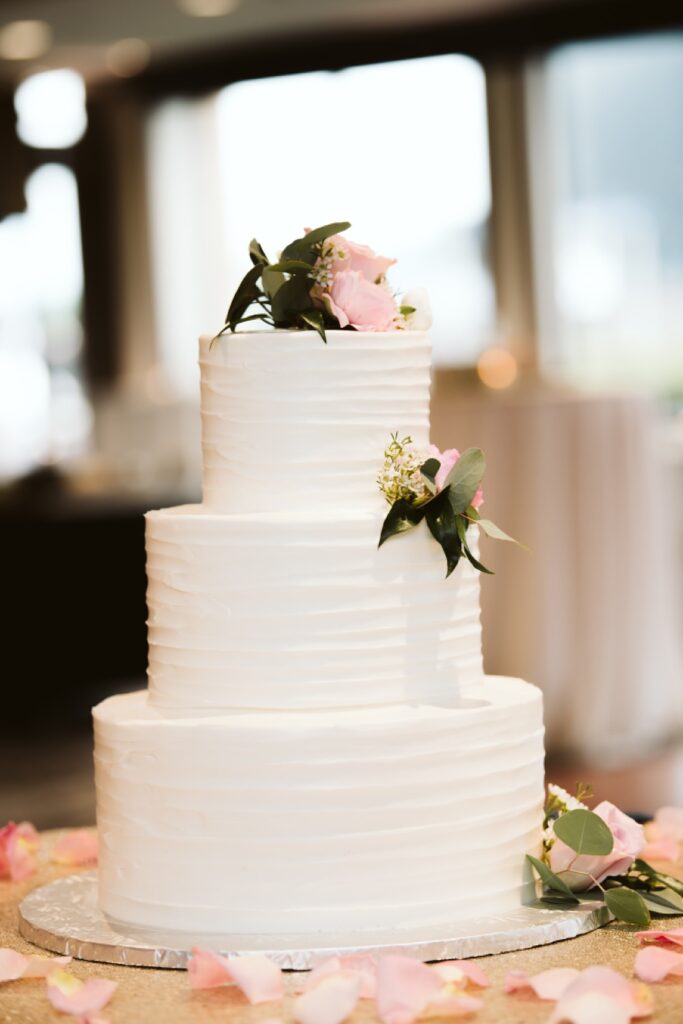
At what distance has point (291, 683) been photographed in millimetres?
1835

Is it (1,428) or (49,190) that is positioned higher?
(49,190)

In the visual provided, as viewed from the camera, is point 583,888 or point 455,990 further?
point 583,888

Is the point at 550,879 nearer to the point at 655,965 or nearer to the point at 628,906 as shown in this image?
the point at 628,906

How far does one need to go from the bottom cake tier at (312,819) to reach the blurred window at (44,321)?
30.4 ft

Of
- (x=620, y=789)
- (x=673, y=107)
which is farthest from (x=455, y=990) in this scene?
(x=673, y=107)

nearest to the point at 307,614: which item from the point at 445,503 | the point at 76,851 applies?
the point at 445,503

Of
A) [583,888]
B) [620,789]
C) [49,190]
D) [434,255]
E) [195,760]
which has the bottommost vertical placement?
[620,789]

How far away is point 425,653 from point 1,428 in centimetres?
933

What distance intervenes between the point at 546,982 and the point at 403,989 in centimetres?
16

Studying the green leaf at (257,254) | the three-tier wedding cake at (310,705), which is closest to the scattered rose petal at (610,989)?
the three-tier wedding cake at (310,705)

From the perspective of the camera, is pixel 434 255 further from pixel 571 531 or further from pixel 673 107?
pixel 571 531

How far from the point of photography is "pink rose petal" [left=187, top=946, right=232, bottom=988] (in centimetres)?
168

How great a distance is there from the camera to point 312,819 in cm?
178

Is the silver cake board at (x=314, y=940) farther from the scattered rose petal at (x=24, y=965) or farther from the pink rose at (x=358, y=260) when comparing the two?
the pink rose at (x=358, y=260)
